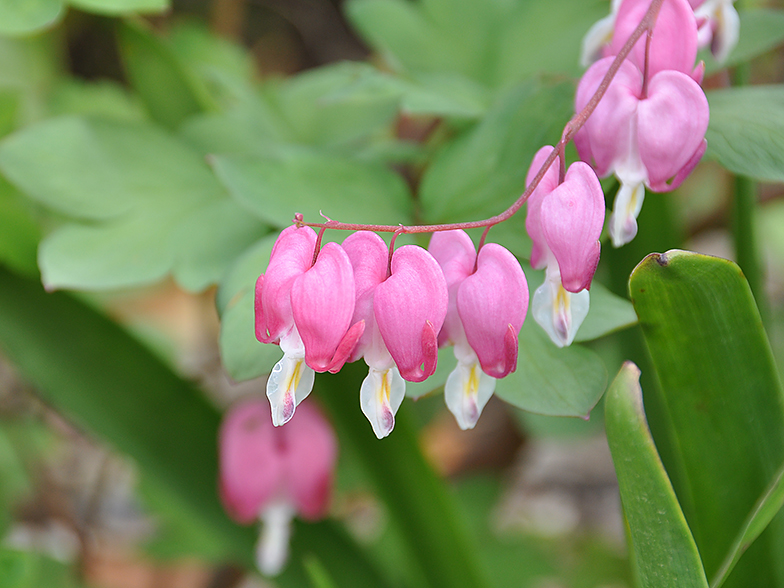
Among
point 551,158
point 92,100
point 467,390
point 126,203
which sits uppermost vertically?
point 551,158

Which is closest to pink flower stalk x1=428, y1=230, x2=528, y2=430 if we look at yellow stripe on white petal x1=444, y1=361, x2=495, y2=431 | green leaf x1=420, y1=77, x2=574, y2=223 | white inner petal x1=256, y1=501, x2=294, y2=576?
yellow stripe on white petal x1=444, y1=361, x2=495, y2=431

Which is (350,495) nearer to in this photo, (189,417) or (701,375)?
(189,417)

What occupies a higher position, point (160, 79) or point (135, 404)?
point (160, 79)

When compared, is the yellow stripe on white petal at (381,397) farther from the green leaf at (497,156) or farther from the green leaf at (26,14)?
the green leaf at (26,14)

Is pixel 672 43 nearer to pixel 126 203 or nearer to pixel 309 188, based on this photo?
pixel 309 188

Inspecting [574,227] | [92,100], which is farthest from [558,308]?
[92,100]

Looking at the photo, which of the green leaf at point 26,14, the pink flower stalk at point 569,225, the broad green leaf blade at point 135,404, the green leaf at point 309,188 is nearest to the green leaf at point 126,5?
the green leaf at point 26,14

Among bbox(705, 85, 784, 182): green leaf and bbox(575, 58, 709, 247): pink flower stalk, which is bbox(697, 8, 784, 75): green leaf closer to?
Result: bbox(705, 85, 784, 182): green leaf

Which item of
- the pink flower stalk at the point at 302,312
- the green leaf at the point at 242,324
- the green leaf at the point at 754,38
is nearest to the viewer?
the pink flower stalk at the point at 302,312
